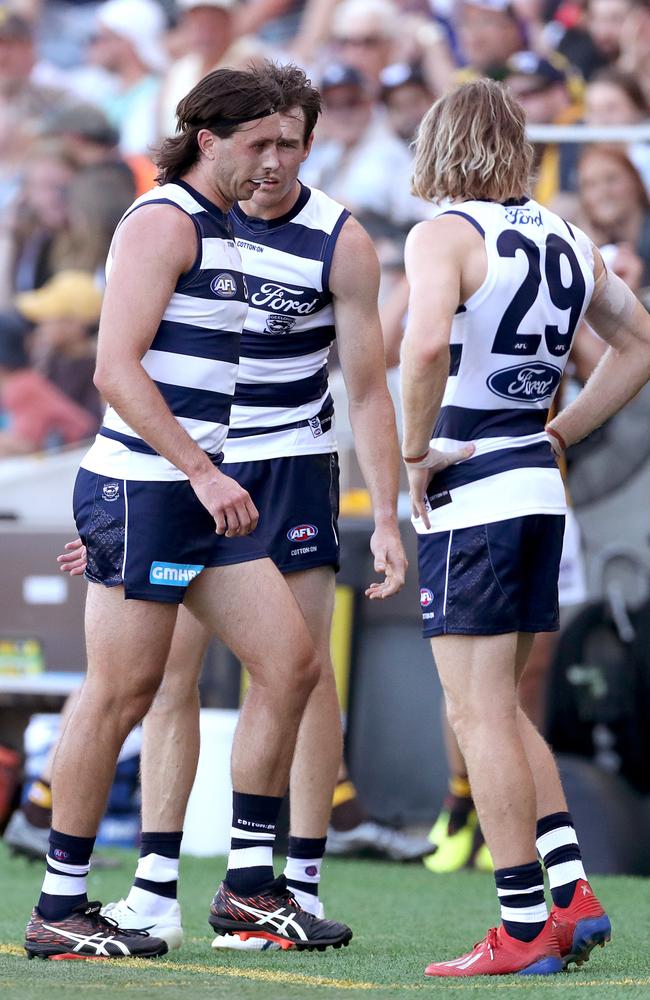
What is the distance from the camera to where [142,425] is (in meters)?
3.15

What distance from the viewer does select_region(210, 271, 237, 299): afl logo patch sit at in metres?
3.28

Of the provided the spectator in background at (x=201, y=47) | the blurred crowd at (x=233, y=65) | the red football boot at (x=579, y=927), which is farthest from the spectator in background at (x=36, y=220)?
the red football boot at (x=579, y=927)

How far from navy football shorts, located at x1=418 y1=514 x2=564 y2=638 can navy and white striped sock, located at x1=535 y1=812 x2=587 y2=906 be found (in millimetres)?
Answer: 428

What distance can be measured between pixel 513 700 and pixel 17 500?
205 inches

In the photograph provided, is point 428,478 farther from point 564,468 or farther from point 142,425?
point 564,468

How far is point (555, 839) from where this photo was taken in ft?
11.3

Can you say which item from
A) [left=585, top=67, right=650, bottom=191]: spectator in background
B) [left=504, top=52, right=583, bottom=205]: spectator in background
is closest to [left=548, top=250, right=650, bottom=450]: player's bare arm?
[left=504, top=52, right=583, bottom=205]: spectator in background

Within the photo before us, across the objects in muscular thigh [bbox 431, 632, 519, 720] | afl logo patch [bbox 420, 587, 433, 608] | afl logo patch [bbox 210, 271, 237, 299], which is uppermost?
afl logo patch [bbox 210, 271, 237, 299]

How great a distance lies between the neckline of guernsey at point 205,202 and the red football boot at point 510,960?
1.60 meters

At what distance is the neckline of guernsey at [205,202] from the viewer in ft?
10.8

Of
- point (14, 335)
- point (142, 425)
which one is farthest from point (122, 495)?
point (14, 335)

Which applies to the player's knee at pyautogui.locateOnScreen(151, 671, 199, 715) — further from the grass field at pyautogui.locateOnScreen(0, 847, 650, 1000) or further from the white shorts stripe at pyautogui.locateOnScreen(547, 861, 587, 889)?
the white shorts stripe at pyautogui.locateOnScreen(547, 861, 587, 889)

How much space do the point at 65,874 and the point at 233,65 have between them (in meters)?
4.72

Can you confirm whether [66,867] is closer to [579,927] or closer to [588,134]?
[579,927]
